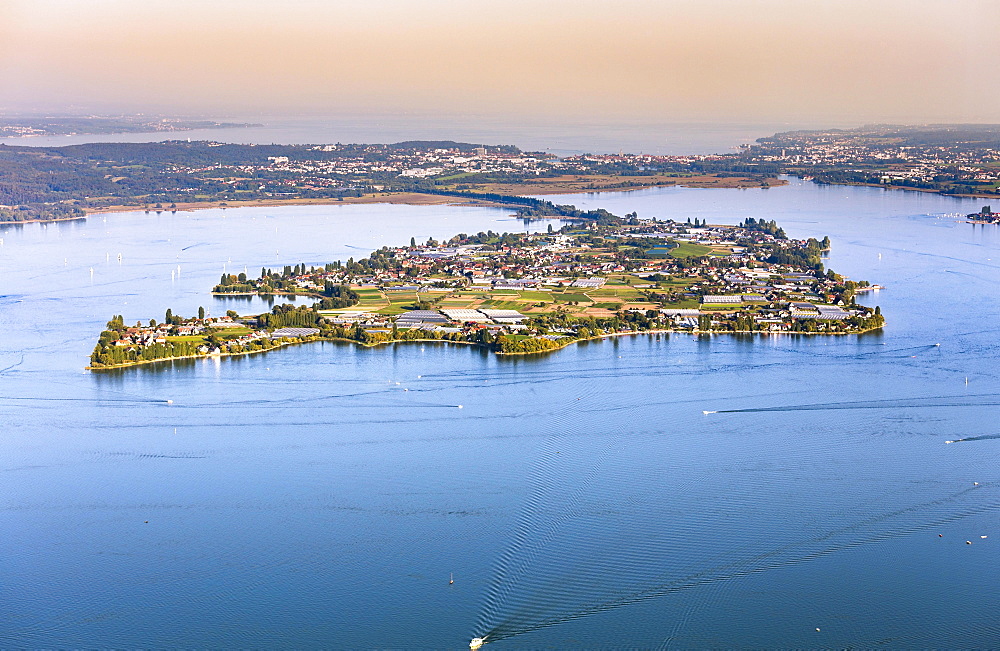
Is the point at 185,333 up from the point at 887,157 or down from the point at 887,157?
down

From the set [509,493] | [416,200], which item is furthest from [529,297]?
[416,200]

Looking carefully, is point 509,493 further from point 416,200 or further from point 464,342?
point 416,200

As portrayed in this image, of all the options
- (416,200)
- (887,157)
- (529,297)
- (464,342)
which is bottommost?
(464,342)

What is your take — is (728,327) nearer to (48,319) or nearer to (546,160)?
(48,319)

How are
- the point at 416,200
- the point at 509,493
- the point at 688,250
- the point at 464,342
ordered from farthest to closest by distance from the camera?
the point at 416,200
the point at 688,250
the point at 464,342
the point at 509,493

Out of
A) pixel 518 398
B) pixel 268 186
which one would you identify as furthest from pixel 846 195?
pixel 518 398

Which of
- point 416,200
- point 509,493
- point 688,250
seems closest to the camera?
point 509,493

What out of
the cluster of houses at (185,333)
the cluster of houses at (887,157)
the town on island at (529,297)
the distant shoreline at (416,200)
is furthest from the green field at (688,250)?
the cluster of houses at (887,157)

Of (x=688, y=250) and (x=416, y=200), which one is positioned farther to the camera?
(x=416, y=200)
